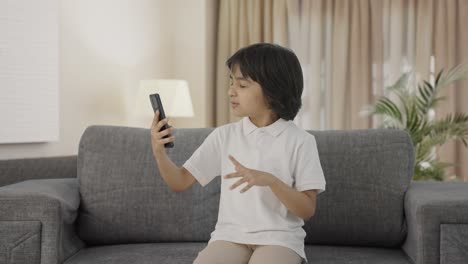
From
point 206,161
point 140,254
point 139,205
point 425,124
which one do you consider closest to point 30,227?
point 140,254

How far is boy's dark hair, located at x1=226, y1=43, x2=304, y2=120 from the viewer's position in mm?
2271

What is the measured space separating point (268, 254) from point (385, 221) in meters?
0.66

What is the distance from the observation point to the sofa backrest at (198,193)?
104 inches

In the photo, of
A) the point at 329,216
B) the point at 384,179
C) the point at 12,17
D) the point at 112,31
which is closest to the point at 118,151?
the point at 329,216

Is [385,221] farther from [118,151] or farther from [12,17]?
[12,17]

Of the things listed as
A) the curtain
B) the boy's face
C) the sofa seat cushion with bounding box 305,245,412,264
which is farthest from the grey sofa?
the curtain

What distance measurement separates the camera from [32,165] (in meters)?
3.53


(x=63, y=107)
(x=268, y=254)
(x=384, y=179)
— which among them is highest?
(x=63, y=107)

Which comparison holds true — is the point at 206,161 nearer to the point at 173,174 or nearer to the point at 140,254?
the point at 173,174

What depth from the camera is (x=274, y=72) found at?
228cm

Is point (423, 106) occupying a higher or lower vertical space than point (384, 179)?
higher

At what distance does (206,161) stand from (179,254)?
1.18ft

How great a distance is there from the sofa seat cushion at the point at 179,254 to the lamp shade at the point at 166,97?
8.37ft

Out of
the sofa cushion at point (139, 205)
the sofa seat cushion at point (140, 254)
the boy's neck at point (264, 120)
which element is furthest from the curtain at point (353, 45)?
the boy's neck at point (264, 120)
